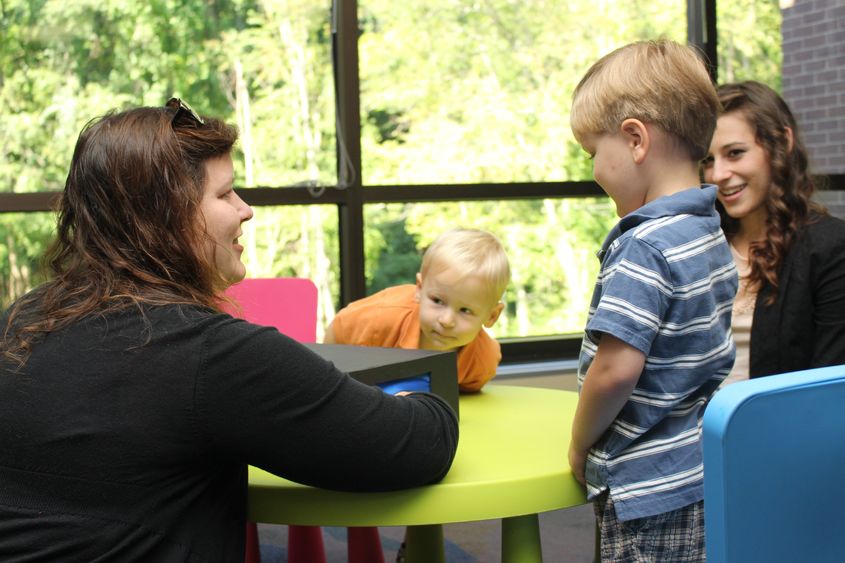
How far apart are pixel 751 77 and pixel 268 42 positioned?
2.48 m

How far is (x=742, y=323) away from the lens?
2193mm

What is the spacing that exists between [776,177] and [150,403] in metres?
1.59

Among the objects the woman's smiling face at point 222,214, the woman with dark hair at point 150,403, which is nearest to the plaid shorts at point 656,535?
the woman with dark hair at point 150,403

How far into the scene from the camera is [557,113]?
460 centimetres

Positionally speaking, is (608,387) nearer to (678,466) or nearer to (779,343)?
(678,466)

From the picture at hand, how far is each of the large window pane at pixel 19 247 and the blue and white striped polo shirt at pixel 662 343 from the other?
297cm

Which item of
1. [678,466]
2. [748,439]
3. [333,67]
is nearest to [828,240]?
[678,466]

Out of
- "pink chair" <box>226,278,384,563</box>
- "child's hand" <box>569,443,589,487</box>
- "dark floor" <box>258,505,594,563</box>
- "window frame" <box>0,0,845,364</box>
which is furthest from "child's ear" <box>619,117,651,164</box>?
"window frame" <box>0,0,845,364</box>

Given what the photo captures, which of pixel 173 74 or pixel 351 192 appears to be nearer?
pixel 173 74

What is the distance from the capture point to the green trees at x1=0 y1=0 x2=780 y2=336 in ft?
12.5

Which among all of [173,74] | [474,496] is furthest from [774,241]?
[173,74]

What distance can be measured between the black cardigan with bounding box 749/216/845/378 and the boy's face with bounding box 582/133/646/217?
2.57 ft

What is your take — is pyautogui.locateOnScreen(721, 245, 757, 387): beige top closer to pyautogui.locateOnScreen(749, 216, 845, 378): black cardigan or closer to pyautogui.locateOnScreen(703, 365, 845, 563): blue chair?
pyautogui.locateOnScreen(749, 216, 845, 378): black cardigan

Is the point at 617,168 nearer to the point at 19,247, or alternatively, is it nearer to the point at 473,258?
the point at 473,258
